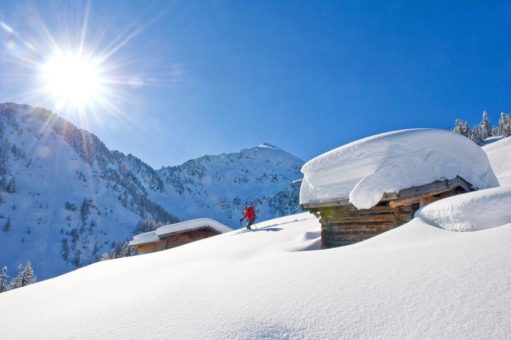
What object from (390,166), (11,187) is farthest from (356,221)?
(11,187)

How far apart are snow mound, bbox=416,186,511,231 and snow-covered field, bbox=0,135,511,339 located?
13mm

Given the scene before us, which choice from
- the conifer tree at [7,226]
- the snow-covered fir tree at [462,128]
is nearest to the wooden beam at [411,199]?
the snow-covered fir tree at [462,128]

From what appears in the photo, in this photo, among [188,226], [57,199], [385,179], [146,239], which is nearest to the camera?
[385,179]

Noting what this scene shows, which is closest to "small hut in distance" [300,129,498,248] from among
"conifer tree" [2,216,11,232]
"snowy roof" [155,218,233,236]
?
"snowy roof" [155,218,233,236]

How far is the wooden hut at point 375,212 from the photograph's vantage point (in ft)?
24.4

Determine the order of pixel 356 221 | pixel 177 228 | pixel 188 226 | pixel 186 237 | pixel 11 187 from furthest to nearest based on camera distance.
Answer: pixel 11 187
pixel 186 237
pixel 188 226
pixel 177 228
pixel 356 221

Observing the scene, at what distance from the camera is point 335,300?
2.80 meters

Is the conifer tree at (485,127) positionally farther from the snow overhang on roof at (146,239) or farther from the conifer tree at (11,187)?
the conifer tree at (11,187)

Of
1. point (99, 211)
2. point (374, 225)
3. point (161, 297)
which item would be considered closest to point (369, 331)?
point (161, 297)

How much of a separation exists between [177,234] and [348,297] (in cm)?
1799

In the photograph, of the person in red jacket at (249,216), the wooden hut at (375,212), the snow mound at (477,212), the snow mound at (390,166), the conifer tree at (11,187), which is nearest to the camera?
the snow mound at (477,212)

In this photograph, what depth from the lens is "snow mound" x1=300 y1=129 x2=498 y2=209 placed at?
23.2 feet

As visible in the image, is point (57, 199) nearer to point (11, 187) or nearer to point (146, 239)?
point (11, 187)

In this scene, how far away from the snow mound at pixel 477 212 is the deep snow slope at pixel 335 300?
9.3 inches
